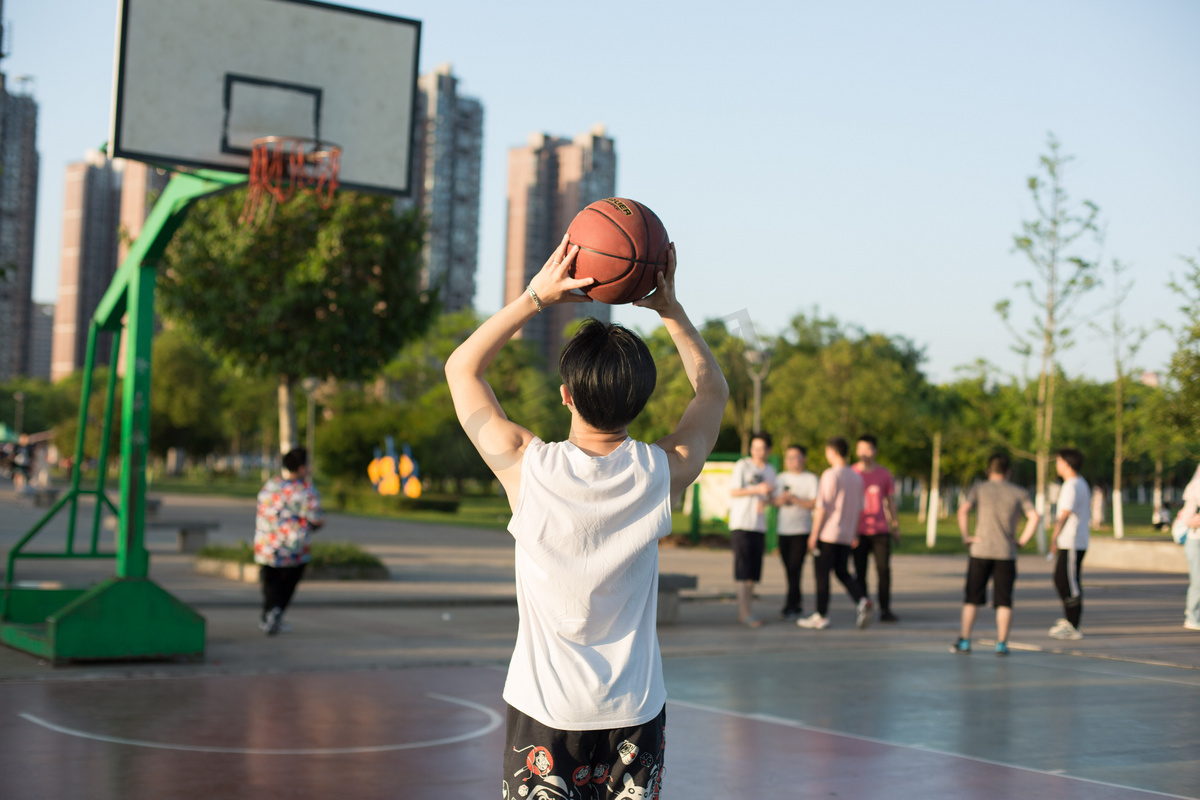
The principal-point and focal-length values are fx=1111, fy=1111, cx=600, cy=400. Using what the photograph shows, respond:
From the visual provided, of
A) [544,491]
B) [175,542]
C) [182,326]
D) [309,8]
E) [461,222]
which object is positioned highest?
[461,222]

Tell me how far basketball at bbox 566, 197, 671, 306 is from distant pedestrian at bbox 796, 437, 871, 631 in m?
9.03

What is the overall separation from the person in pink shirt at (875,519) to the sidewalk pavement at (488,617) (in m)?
0.69

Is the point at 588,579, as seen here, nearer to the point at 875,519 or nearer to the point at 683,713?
the point at 683,713

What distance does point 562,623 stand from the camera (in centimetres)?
267

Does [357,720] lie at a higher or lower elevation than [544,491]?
lower

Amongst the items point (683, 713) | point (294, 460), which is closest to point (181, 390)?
point (294, 460)

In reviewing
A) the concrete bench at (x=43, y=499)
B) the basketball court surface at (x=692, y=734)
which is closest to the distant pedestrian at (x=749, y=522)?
the basketball court surface at (x=692, y=734)

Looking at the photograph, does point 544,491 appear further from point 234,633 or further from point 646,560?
point 234,633

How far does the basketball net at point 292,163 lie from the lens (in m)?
9.63

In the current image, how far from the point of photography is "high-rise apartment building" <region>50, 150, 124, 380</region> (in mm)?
127125

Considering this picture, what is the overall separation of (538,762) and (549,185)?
Answer: 111135mm

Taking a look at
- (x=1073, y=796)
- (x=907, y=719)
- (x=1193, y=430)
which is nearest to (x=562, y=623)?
(x=1073, y=796)

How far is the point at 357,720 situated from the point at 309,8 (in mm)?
6637

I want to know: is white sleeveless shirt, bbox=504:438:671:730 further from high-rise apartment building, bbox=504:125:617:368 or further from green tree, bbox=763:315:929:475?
high-rise apartment building, bbox=504:125:617:368
